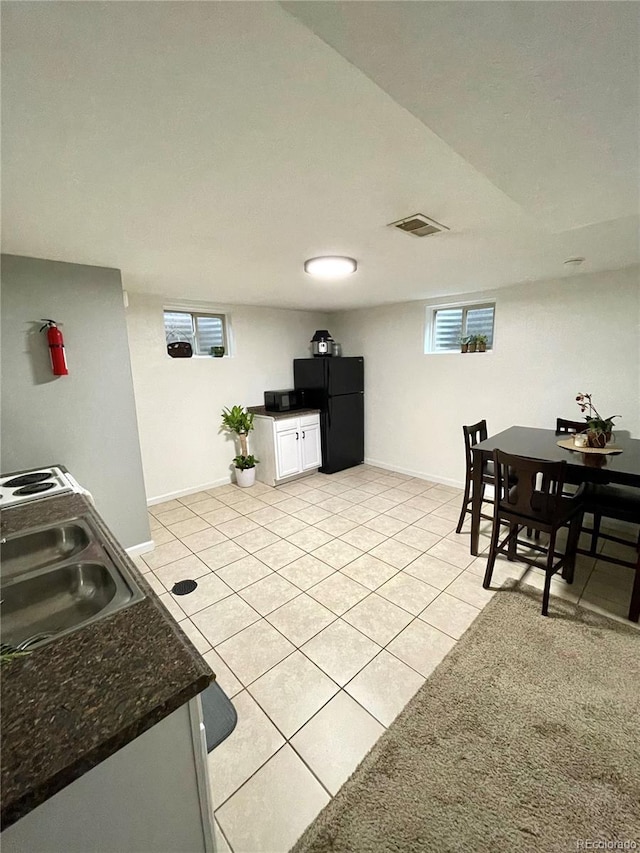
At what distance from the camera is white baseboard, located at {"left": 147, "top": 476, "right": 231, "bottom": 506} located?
402 cm

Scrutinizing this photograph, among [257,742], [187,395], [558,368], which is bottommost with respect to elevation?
[257,742]

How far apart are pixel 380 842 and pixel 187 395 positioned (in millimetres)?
3940

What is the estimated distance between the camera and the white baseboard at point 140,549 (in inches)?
114

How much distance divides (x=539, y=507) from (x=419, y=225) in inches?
75.8

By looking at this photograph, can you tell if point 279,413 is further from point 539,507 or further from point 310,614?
point 539,507

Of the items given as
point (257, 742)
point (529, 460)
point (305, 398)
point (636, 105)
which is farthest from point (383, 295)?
point (257, 742)

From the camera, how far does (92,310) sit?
2498 mm

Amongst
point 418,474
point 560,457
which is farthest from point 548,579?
point 418,474

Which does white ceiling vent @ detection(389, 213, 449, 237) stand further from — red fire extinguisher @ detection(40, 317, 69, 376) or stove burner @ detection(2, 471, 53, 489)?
stove burner @ detection(2, 471, 53, 489)

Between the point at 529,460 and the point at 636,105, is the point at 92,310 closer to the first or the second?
the point at 636,105

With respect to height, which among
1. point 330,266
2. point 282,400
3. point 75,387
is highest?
point 330,266

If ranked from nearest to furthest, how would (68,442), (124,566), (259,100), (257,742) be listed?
(259,100) → (124,566) → (257,742) → (68,442)

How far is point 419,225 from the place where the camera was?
1.82 m

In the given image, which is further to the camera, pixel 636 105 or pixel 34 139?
pixel 34 139
